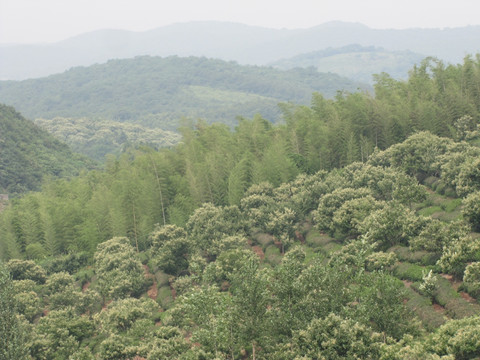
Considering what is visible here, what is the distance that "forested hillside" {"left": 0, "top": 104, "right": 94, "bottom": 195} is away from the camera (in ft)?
263

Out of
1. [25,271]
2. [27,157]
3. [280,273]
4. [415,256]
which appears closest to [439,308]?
[415,256]

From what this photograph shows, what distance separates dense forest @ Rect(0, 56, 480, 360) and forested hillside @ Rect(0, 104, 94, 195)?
2556cm

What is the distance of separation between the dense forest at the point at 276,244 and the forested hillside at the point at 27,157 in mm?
25560

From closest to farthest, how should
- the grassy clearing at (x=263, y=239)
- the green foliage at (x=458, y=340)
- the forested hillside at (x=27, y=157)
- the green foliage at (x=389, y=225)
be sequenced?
the green foliage at (x=458, y=340), the green foliage at (x=389, y=225), the grassy clearing at (x=263, y=239), the forested hillside at (x=27, y=157)

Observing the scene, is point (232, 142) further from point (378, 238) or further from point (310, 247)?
point (378, 238)

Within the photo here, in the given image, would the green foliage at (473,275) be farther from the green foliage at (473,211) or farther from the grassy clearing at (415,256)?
the green foliage at (473,211)

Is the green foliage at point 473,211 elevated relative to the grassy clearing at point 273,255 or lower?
elevated

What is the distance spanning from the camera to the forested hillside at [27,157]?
263 ft

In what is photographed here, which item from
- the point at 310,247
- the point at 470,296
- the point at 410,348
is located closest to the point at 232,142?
the point at 310,247

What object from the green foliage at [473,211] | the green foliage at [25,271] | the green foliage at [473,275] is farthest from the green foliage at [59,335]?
the green foliage at [473,211]

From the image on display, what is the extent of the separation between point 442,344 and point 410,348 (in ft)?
3.65

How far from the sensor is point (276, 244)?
115 feet

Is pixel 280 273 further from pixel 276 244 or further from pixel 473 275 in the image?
pixel 276 244

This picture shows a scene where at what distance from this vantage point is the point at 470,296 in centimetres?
2095
